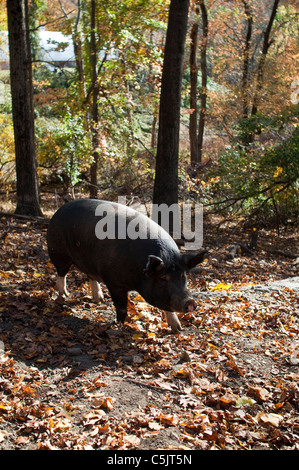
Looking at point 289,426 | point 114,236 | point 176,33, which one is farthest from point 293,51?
point 289,426

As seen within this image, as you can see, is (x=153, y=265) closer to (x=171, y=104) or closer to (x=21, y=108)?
(x=171, y=104)

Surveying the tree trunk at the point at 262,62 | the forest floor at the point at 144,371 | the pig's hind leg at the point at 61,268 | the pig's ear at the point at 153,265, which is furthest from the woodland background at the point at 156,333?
the tree trunk at the point at 262,62

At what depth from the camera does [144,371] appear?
4.73 metres

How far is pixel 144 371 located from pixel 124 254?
136 cm

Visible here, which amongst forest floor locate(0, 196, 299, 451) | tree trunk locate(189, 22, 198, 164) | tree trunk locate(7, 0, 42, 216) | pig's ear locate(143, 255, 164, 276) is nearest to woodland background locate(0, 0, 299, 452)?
forest floor locate(0, 196, 299, 451)

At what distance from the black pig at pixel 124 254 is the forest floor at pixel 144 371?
0.51 metres

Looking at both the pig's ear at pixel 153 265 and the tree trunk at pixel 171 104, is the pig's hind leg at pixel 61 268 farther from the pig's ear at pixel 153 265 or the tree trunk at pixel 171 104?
the tree trunk at pixel 171 104

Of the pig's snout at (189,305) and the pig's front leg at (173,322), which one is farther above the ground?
the pig's snout at (189,305)

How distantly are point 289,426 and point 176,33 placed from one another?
805cm

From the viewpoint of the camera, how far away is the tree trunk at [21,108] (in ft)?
34.5

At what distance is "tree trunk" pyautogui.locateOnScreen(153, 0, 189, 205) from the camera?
9680 mm

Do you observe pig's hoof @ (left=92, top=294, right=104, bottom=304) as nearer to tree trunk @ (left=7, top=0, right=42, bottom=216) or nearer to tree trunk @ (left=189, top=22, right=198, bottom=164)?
tree trunk @ (left=7, top=0, right=42, bottom=216)

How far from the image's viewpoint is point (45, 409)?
3.82 meters
